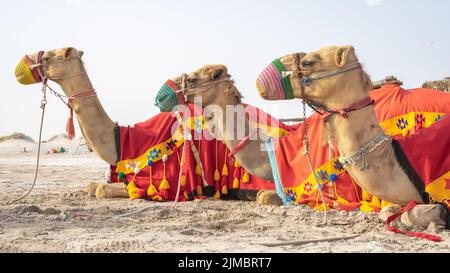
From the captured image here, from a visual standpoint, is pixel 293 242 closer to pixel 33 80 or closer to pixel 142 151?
pixel 142 151

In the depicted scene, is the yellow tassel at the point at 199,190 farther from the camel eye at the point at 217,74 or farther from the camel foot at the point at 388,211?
the camel foot at the point at 388,211

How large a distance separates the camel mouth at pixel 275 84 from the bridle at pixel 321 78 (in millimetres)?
90

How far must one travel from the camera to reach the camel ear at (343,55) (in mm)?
4224

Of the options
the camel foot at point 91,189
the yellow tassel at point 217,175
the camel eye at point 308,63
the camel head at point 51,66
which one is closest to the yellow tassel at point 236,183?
the yellow tassel at point 217,175

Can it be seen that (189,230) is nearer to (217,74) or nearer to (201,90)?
(201,90)

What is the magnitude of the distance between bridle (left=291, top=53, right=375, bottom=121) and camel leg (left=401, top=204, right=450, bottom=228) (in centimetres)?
87

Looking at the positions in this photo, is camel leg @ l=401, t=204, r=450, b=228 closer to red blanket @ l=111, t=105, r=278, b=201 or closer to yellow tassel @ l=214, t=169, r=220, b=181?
red blanket @ l=111, t=105, r=278, b=201

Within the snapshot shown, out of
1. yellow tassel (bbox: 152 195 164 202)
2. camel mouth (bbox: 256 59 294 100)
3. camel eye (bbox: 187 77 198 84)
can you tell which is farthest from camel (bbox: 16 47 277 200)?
camel mouth (bbox: 256 59 294 100)

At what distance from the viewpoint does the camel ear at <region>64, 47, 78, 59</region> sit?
6924 millimetres

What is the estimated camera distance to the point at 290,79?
14.5 feet

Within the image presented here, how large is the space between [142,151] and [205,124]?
1025 mm

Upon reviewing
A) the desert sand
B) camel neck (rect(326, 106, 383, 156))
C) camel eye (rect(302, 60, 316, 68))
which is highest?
camel eye (rect(302, 60, 316, 68))

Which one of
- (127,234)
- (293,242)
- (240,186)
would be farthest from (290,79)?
(240,186)

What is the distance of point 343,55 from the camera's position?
423 centimetres
